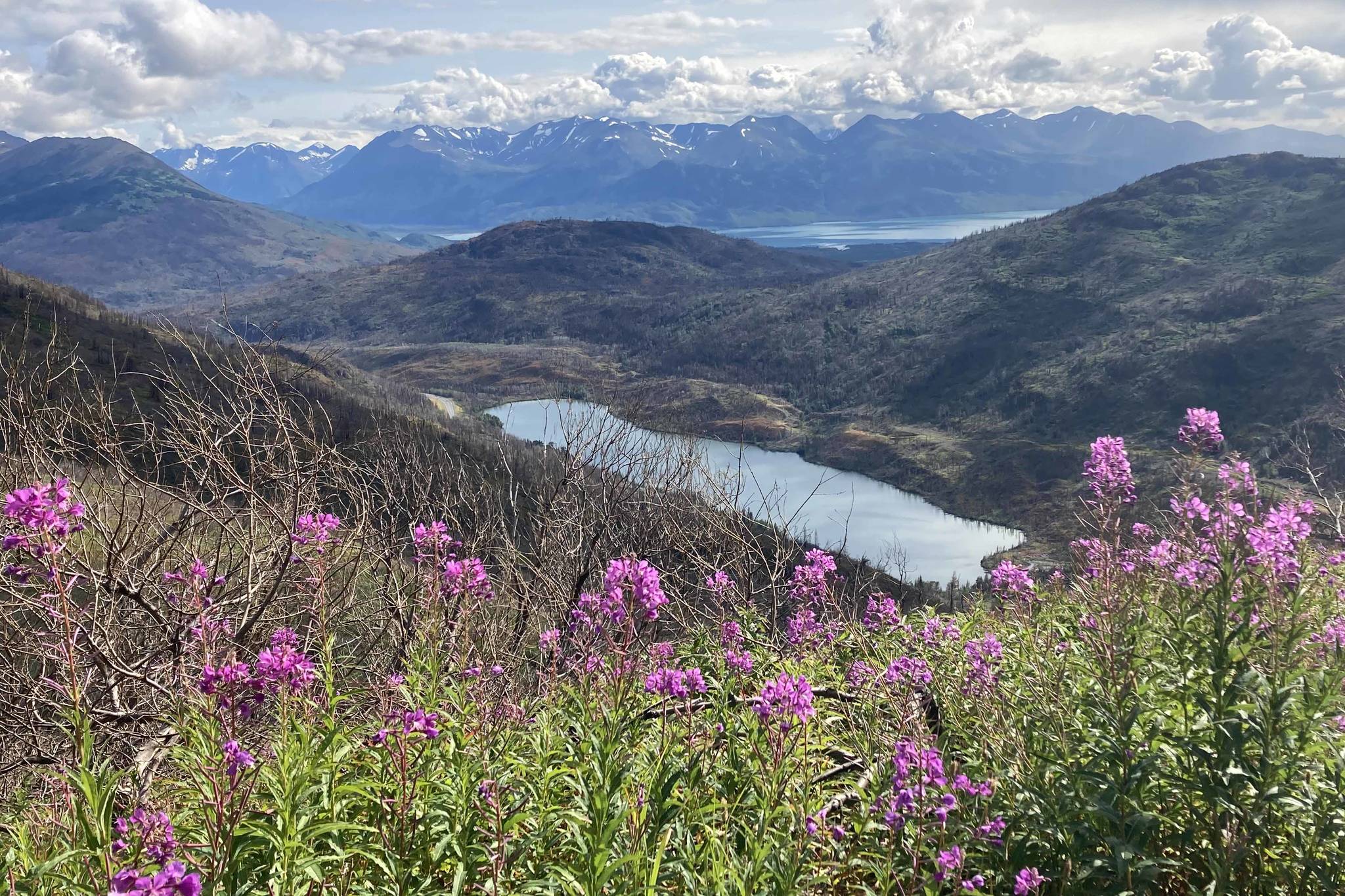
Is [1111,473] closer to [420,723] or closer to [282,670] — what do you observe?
[420,723]

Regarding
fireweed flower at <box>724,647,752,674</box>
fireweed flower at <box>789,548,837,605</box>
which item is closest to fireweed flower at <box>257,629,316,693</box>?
fireweed flower at <box>724,647,752,674</box>

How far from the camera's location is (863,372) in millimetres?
165125

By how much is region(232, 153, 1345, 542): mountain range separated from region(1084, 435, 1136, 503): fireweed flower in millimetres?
84780

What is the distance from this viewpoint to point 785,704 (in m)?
3.34

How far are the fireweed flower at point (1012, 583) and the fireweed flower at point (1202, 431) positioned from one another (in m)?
2.75

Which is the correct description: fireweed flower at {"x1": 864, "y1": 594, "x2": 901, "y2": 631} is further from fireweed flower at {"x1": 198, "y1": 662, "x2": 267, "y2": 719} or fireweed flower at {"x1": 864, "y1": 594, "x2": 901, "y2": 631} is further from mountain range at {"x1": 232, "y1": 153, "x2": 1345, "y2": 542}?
mountain range at {"x1": 232, "y1": 153, "x2": 1345, "y2": 542}

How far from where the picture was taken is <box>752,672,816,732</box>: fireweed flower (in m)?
3.28

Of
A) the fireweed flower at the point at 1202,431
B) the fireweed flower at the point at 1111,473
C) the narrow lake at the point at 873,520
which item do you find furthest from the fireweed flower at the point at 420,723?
the narrow lake at the point at 873,520

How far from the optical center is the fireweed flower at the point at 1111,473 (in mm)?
4555

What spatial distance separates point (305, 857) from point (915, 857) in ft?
7.32

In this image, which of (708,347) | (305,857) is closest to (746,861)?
(305,857)

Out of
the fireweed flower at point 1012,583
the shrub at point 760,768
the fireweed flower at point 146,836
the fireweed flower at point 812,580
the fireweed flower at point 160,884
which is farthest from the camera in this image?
the fireweed flower at point 1012,583

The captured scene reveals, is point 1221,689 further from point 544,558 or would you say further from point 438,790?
point 544,558

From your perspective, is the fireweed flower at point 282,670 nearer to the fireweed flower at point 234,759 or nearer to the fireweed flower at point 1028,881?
the fireweed flower at point 234,759
